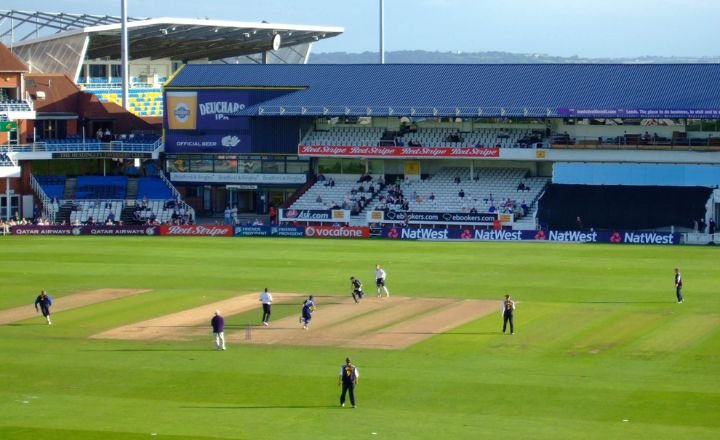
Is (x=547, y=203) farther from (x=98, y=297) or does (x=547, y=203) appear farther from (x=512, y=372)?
(x=512, y=372)

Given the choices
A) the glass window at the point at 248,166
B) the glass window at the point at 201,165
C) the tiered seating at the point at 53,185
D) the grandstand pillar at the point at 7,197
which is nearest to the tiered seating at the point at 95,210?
the tiered seating at the point at 53,185

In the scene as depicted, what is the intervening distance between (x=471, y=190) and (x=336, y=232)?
9049 millimetres

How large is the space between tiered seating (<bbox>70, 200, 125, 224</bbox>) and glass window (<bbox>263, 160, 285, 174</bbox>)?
370 inches

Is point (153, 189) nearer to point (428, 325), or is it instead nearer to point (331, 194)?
point (331, 194)

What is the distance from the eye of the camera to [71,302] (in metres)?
45.8

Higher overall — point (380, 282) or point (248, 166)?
point (248, 166)

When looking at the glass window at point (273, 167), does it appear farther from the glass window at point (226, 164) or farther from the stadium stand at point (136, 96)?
the stadium stand at point (136, 96)

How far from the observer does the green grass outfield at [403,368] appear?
26.6m

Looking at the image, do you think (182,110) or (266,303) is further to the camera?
(182,110)

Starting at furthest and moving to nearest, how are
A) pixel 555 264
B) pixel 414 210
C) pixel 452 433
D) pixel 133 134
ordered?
pixel 133 134 → pixel 414 210 → pixel 555 264 → pixel 452 433

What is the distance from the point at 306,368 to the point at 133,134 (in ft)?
187

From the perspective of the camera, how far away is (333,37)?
107 metres

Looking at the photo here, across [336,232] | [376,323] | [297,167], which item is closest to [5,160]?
[297,167]

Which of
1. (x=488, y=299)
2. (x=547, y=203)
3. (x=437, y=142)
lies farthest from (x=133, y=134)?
(x=488, y=299)
